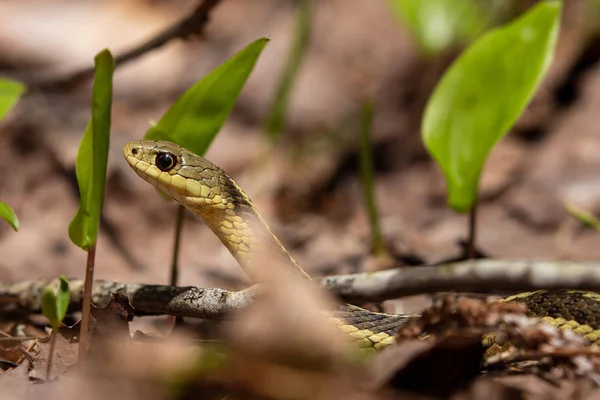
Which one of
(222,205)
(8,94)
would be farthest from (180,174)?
(8,94)

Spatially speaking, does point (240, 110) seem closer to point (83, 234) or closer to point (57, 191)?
point (57, 191)

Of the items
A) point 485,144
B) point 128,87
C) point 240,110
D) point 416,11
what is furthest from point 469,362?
point 128,87

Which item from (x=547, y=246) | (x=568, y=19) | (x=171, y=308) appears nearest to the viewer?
(x=171, y=308)

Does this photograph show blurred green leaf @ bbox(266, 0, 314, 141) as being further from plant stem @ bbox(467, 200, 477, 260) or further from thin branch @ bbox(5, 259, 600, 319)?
thin branch @ bbox(5, 259, 600, 319)

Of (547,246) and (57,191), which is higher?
(57,191)

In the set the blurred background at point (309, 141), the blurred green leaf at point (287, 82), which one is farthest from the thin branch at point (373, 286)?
the blurred green leaf at point (287, 82)

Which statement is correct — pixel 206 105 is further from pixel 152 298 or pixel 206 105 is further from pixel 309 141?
pixel 309 141

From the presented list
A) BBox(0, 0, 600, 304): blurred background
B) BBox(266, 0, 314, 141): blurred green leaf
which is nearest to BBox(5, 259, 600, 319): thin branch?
BBox(0, 0, 600, 304): blurred background
